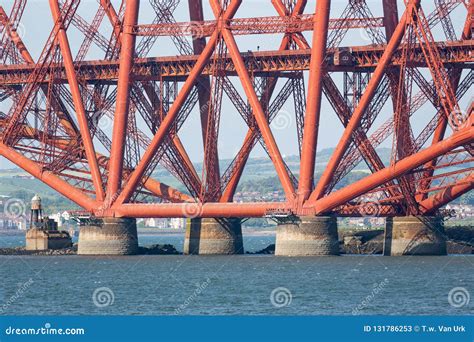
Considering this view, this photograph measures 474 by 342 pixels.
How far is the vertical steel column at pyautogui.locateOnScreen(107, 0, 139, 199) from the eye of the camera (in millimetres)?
117312

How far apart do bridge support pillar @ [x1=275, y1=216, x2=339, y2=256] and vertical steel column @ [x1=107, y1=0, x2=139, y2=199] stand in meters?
→ 14.6

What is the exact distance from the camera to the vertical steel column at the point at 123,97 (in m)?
117

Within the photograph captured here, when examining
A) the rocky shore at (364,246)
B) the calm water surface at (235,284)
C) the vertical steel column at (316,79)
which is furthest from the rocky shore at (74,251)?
the vertical steel column at (316,79)

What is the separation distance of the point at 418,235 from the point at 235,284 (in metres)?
30.7

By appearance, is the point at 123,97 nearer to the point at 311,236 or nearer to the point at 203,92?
the point at 203,92

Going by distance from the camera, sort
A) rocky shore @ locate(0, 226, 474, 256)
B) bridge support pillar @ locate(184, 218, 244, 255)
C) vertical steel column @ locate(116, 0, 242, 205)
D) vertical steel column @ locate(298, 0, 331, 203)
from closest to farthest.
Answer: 1. vertical steel column @ locate(298, 0, 331, 203)
2. vertical steel column @ locate(116, 0, 242, 205)
3. bridge support pillar @ locate(184, 218, 244, 255)
4. rocky shore @ locate(0, 226, 474, 256)

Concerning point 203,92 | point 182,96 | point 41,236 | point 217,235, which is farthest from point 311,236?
point 41,236

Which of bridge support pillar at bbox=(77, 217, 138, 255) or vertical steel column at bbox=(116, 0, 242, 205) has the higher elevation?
vertical steel column at bbox=(116, 0, 242, 205)

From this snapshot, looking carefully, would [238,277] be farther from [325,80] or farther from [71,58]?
[71,58]

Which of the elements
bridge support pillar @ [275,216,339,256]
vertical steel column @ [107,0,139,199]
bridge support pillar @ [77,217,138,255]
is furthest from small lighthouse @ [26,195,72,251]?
bridge support pillar @ [275,216,339,256]

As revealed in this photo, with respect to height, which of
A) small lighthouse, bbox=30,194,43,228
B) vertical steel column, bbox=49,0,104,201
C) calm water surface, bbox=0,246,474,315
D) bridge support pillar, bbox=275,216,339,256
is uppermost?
vertical steel column, bbox=49,0,104,201

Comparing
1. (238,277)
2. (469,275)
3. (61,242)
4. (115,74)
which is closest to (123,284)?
(238,277)

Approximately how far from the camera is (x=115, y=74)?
124562mm

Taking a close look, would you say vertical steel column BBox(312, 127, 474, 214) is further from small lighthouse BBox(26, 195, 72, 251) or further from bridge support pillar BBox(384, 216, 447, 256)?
small lighthouse BBox(26, 195, 72, 251)
